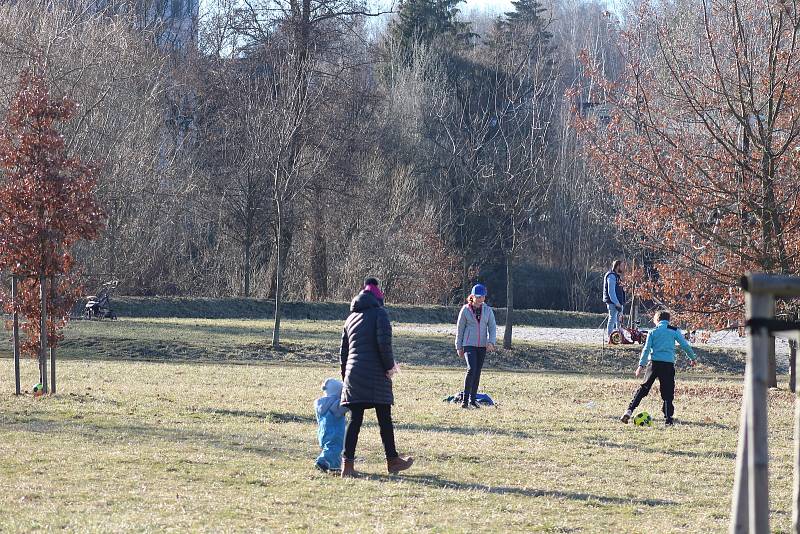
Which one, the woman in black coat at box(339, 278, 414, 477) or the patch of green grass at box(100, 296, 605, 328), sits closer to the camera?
the woman in black coat at box(339, 278, 414, 477)

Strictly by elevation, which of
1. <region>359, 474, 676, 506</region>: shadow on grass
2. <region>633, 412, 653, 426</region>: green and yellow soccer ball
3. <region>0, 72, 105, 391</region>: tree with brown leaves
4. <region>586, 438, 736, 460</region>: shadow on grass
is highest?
<region>0, 72, 105, 391</region>: tree with brown leaves

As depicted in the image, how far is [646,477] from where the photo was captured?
10258 millimetres

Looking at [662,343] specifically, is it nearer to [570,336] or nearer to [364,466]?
[364,466]

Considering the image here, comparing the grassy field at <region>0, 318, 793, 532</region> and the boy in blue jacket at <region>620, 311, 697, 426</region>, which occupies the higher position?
the boy in blue jacket at <region>620, 311, 697, 426</region>

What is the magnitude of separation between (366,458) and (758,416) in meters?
7.65

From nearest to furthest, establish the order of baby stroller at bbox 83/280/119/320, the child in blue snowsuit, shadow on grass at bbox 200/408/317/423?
the child in blue snowsuit, shadow on grass at bbox 200/408/317/423, baby stroller at bbox 83/280/119/320

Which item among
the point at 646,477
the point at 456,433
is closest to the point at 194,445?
the point at 456,433

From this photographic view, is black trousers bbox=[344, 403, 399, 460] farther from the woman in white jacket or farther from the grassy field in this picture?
the woman in white jacket

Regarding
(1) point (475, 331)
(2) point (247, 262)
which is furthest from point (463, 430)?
(2) point (247, 262)

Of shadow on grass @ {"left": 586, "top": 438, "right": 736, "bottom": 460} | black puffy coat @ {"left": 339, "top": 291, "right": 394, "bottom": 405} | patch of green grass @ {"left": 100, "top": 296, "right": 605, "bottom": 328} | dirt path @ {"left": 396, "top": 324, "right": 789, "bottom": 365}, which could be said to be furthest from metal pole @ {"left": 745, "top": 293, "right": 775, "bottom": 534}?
patch of green grass @ {"left": 100, "top": 296, "right": 605, "bottom": 328}

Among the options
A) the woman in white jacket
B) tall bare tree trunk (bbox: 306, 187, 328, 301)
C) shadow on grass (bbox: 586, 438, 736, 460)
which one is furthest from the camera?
tall bare tree trunk (bbox: 306, 187, 328, 301)

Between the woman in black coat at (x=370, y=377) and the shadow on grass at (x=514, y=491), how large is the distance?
0.60 ft

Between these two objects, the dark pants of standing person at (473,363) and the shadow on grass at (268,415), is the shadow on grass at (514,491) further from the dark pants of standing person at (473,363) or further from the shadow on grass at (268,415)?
the dark pants of standing person at (473,363)

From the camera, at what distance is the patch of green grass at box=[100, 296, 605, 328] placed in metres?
35.2
